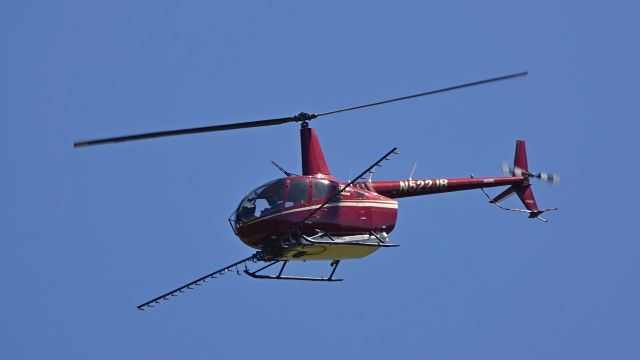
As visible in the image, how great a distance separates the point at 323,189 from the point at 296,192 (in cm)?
73

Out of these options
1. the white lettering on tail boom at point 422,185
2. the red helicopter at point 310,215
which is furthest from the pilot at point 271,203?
the white lettering on tail boom at point 422,185

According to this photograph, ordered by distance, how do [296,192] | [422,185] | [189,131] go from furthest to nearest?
[422,185], [296,192], [189,131]

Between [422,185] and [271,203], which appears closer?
[271,203]

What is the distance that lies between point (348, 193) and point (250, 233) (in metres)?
2.50

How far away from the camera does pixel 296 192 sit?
25516 mm

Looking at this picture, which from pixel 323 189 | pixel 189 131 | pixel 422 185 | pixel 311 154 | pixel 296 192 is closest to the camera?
pixel 189 131

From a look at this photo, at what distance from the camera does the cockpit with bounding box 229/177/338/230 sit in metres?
25.3

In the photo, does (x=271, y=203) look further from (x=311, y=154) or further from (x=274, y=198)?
(x=311, y=154)

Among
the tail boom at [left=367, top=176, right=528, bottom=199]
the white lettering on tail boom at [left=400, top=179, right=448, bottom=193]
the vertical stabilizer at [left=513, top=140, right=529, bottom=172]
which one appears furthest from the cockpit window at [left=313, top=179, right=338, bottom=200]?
the vertical stabilizer at [left=513, top=140, right=529, bottom=172]

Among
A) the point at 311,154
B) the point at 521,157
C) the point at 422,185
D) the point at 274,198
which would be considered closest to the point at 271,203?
the point at 274,198

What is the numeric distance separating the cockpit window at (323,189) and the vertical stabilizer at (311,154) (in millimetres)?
586

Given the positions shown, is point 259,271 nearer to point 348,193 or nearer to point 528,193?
point 348,193

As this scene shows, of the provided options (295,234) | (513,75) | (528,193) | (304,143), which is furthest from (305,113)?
(528,193)

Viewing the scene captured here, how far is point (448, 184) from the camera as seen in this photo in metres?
29.1
